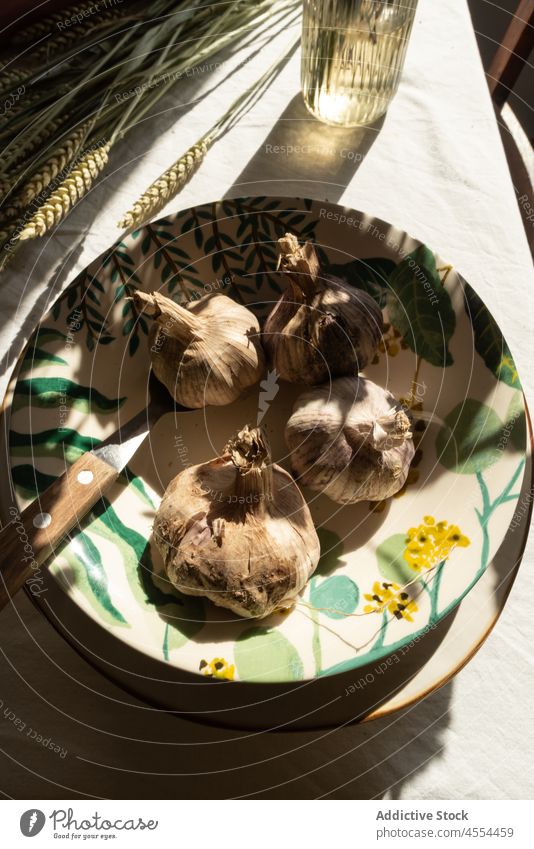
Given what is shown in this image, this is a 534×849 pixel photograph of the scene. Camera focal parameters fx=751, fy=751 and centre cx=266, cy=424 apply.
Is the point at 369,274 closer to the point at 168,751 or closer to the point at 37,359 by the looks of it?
the point at 37,359

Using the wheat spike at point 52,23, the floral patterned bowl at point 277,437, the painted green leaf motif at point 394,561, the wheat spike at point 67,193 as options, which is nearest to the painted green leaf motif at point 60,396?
the floral patterned bowl at point 277,437

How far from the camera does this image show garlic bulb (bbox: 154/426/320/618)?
1.43 feet

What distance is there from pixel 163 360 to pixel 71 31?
34 centimetres

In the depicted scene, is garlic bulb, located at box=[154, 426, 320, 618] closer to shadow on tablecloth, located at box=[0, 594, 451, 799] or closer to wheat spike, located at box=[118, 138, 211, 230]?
shadow on tablecloth, located at box=[0, 594, 451, 799]

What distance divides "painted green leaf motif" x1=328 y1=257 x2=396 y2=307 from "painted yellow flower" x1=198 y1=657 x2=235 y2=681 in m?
0.28

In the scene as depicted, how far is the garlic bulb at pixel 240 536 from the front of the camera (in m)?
0.44

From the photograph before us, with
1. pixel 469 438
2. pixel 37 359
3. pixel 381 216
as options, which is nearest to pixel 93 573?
pixel 37 359

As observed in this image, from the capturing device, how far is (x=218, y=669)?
1.38ft

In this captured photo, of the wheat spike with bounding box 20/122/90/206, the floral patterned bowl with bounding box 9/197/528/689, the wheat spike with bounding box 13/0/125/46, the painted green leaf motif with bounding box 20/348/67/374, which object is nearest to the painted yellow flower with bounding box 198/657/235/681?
the floral patterned bowl with bounding box 9/197/528/689

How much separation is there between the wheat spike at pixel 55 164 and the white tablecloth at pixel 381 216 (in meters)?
0.07

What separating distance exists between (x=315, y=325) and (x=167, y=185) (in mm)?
199

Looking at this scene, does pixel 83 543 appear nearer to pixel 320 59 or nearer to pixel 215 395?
pixel 215 395

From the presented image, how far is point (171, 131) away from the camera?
2.21 feet

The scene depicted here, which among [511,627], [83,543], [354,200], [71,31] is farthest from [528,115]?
[83,543]
